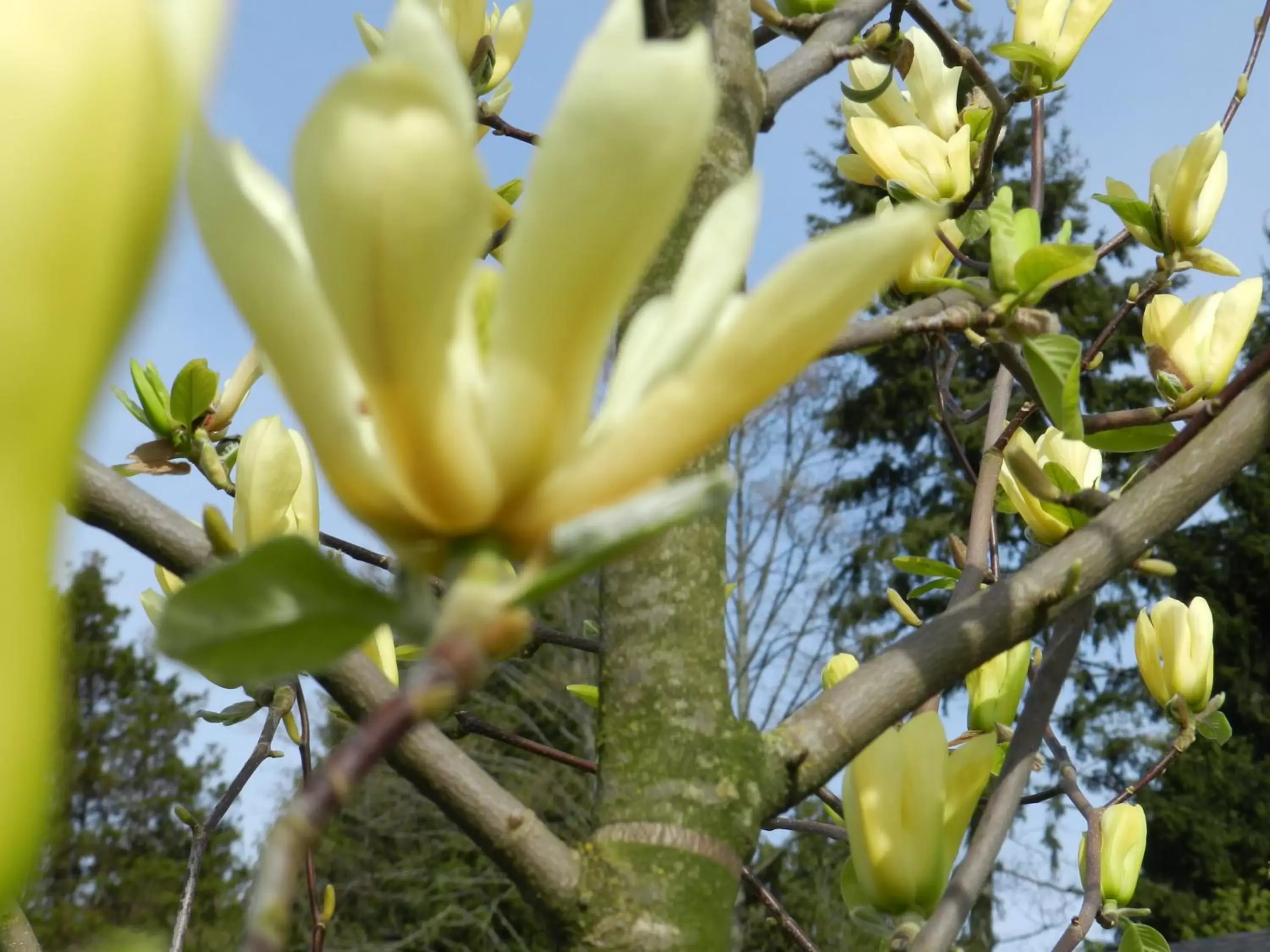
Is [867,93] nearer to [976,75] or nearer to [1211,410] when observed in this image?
[976,75]

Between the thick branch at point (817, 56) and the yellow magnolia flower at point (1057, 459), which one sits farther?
the yellow magnolia flower at point (1057, 459)

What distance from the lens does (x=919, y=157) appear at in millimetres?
1073

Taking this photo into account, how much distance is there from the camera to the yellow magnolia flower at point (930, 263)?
1.01m

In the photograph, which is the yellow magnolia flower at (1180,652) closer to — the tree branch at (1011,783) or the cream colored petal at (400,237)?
the tree branch at (1011,783)

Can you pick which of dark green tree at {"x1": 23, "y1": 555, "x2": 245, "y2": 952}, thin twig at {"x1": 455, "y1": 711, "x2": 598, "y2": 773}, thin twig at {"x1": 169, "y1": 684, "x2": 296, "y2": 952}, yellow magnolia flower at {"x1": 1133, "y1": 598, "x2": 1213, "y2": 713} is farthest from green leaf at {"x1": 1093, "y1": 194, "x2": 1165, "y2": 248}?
dark green tree at {"x1": 23, "y1": 555, "x2": 245, "y2": 952}

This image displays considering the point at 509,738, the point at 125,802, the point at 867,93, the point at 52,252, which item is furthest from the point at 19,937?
the point at 125,802

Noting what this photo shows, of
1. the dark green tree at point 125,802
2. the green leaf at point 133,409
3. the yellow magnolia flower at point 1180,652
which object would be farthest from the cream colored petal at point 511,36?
the dark green tree at point 125,802

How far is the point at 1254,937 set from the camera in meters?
4.76

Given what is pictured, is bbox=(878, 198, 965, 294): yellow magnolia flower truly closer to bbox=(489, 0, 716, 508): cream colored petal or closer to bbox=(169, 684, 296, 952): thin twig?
bbox=(169, 684, 296, 952): thin twig

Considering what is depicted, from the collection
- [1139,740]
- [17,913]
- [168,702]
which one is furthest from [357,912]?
[17,913]

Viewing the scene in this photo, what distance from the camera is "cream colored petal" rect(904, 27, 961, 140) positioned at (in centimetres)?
117

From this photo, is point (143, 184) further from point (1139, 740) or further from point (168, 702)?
point (168, 702)

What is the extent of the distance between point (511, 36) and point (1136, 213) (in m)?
0.64

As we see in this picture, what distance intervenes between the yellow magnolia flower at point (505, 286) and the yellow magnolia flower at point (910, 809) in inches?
18.9
